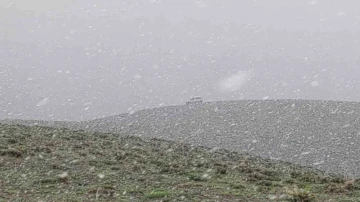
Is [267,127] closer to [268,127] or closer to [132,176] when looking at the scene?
[268,127]

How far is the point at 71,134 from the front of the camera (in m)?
21.6

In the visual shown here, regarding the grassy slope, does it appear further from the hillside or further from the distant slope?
the distant slope

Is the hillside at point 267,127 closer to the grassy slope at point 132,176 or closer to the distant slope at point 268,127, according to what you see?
the distant slope at point 268,127

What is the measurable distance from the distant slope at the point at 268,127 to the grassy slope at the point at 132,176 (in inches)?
224

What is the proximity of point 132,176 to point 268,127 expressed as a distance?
17730 mm

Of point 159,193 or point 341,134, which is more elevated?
point 159,193

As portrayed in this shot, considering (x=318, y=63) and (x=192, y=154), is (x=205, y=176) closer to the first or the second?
(x=192, y=154)

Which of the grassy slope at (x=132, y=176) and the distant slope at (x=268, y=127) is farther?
the distant slope at (x=268, y=127)

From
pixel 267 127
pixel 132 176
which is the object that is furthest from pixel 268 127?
pixel 132 176

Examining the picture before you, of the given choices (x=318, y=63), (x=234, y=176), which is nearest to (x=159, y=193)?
(x=234, y=176)

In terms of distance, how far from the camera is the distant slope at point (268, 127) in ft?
81.6

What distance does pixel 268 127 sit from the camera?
29.8 meters

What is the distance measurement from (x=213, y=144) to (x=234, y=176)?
11955 millimetres

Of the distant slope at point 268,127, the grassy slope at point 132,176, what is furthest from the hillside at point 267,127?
the grassy slope at point 132,176
